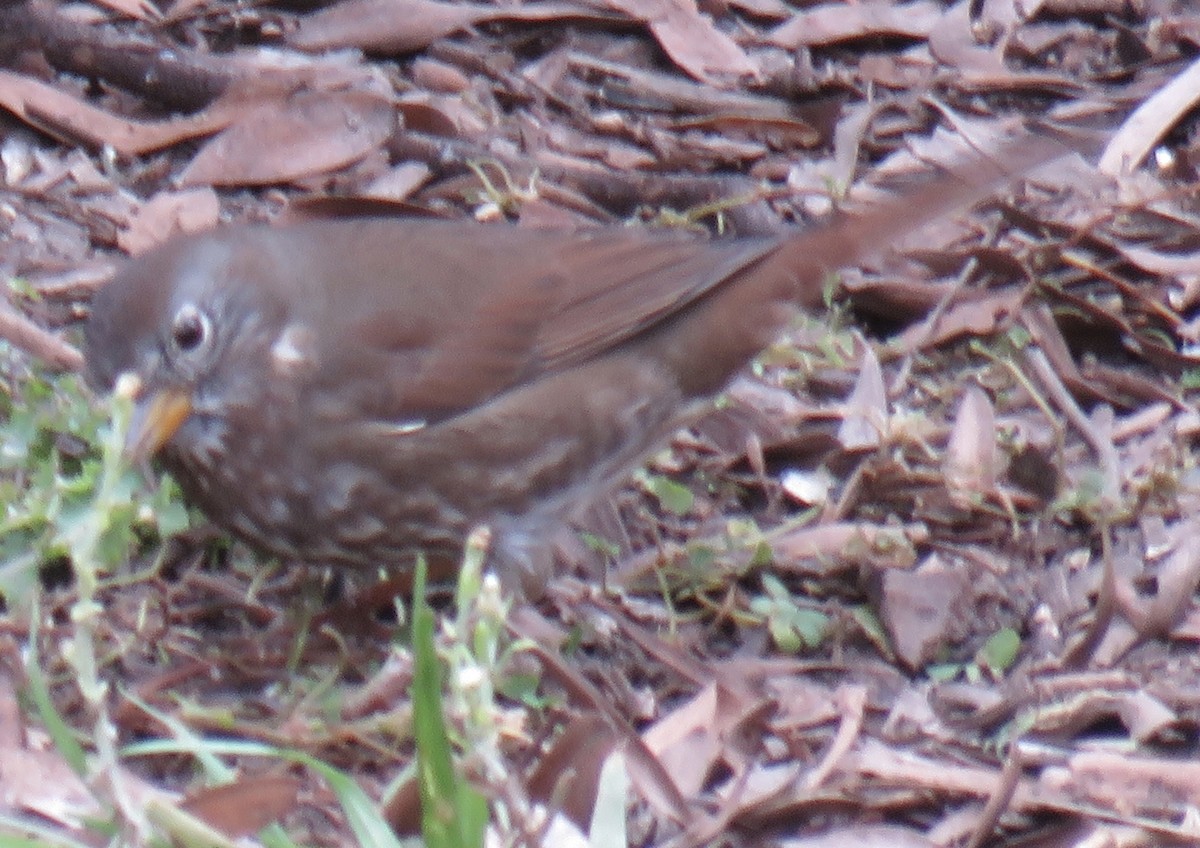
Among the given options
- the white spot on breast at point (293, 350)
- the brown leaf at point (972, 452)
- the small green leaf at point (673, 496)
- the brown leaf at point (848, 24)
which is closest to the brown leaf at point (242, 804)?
the white spot on breast at point (293, 350)

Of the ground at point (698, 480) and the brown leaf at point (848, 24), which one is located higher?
the brown leaf at point (848, 24)

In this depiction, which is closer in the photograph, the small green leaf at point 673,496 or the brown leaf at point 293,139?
the small green leaf at point 673,496

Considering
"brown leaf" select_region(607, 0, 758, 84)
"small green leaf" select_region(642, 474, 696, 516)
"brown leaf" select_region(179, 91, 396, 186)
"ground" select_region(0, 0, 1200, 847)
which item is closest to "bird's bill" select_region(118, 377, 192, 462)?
"ground" select_region(0, 0, 1200, 847)

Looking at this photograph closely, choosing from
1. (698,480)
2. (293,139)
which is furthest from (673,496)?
(293,139)

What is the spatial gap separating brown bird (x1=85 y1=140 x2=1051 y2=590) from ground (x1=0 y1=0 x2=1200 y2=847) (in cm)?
20

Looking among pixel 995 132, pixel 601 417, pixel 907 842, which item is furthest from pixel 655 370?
pixel 995 132

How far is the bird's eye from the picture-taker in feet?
12.3

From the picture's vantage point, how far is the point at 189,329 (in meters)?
3.79

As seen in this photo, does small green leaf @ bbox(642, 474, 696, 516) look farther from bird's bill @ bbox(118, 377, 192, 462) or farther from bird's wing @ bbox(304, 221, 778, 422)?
bird's bill @ bbox(118, 377, 192, 462)

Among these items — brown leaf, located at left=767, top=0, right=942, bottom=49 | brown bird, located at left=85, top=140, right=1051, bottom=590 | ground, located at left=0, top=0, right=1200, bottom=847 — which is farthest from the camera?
brown leaf, located at left=767, top=0, right=942, bottom=49

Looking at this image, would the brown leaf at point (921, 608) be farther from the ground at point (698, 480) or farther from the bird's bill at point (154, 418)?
the bird's bill at point (154, 418)

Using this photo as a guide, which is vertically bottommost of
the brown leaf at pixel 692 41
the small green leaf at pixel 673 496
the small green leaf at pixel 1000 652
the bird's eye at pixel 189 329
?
the small green leaf at pixel 673 496

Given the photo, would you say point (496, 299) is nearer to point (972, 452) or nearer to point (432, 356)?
point (432, 356)

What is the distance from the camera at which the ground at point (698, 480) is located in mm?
3473
